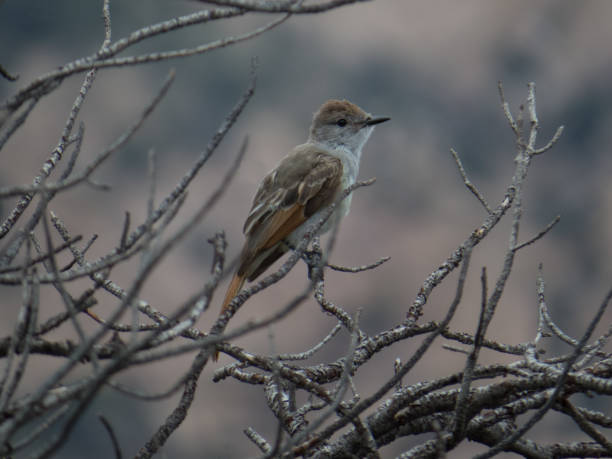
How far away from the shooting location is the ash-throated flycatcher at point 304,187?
6219mm

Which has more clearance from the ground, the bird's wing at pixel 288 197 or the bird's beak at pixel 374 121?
the bird's beak at pixel 374 121

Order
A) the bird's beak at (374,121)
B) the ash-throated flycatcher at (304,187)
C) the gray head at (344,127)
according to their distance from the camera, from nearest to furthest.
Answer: the ash-throated flycatcher at (304,187) < the bird's beak at (374,121) < the gray head at (344,127)

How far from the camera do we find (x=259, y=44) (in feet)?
89.2

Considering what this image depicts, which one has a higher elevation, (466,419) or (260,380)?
(260,380)

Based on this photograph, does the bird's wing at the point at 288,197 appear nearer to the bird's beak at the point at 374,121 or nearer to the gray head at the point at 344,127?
the gray head at the point at 344,127

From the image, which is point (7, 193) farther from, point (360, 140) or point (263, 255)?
point (360, 140)

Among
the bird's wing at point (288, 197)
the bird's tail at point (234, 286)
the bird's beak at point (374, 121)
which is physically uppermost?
the bird's beak at point (374, 121)

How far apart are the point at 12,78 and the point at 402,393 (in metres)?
1.74

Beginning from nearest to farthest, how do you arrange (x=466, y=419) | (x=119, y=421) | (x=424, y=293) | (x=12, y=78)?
(x=12, y=78) < (x=466, y=419) < (x=424, y=293) < (x=119, y=421)

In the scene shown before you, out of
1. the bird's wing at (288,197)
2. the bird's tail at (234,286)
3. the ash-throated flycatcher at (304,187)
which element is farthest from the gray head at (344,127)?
the bird's tail at (234,286)

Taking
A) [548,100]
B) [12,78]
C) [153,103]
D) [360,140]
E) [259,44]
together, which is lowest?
[153,103]

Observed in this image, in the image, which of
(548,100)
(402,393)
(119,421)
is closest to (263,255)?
(402,393)

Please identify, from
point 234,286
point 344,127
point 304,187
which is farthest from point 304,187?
point 234,286

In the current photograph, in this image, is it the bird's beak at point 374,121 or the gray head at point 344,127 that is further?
the gray head at point 344,127
